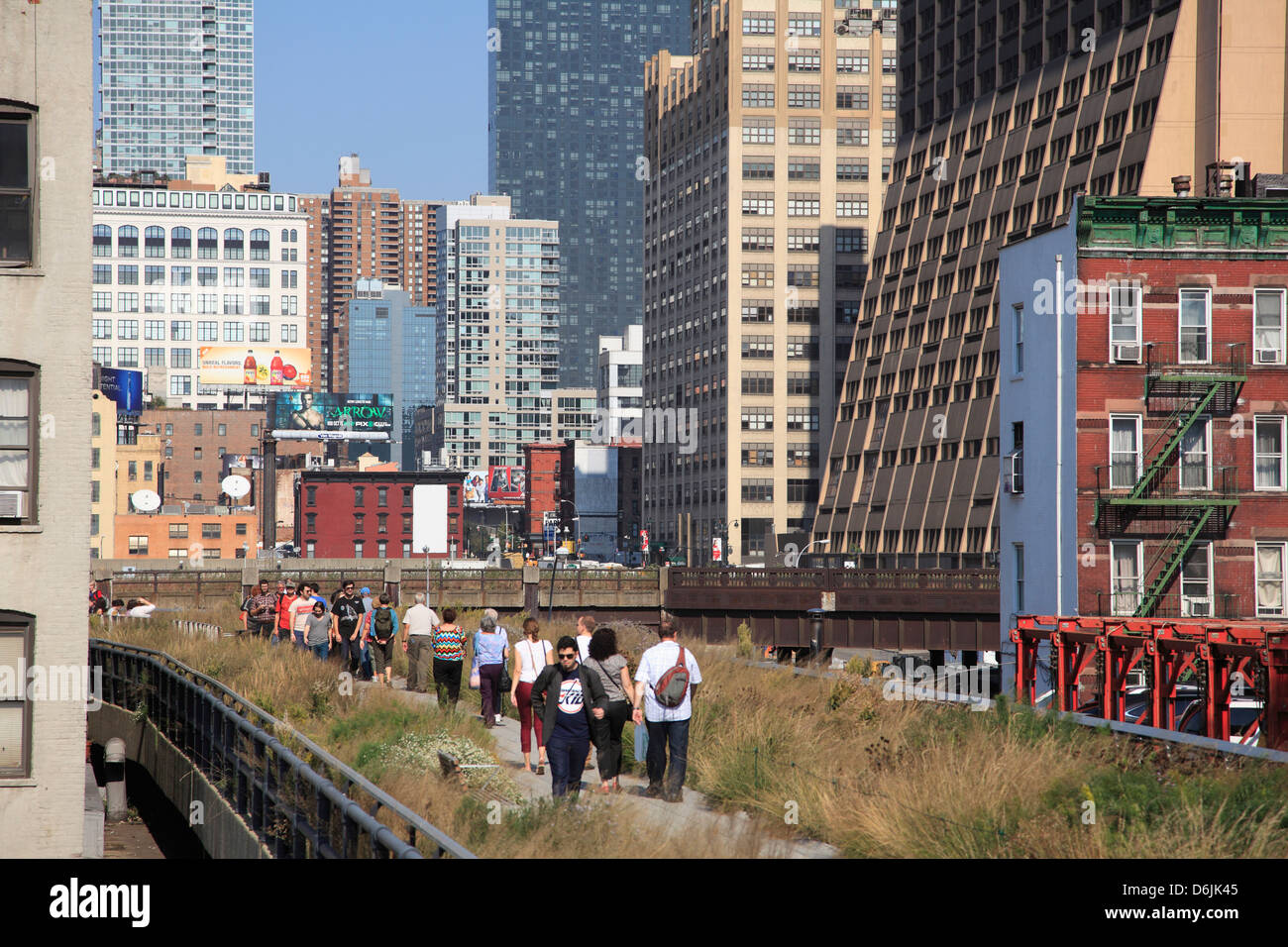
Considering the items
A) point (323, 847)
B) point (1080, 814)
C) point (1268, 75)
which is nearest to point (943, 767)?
point (1080, 814)

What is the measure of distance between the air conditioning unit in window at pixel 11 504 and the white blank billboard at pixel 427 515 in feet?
372

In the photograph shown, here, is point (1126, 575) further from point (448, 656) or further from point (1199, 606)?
point (448, 656)

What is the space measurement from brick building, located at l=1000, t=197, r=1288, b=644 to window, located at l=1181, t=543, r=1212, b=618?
4cm

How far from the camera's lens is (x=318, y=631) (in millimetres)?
30500

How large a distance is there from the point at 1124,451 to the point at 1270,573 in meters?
4.93

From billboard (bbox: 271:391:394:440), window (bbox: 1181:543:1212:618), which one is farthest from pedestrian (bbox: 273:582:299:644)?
billboard (bbox: 271:391:394:440)

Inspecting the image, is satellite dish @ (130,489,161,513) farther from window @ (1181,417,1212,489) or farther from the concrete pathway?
the concrete pathway

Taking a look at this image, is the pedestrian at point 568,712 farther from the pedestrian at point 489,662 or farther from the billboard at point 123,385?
the billboard at point 123,385

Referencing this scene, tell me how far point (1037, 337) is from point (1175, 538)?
21.4 ft

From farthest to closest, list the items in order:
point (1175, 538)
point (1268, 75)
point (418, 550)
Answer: point (418, 550) → point (1268, 75) → point (1175, 538)

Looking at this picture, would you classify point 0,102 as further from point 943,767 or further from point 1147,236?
point 1147,236

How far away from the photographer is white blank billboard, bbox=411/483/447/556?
134 meters

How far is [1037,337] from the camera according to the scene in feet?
138

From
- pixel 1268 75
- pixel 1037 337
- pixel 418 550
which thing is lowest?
pixel 418 550
